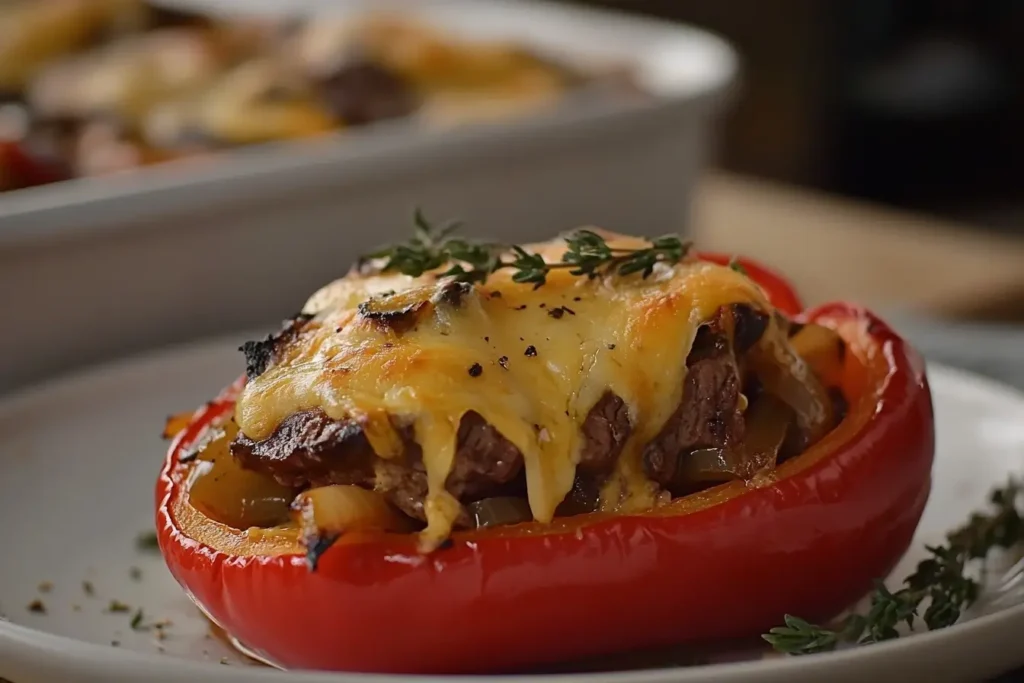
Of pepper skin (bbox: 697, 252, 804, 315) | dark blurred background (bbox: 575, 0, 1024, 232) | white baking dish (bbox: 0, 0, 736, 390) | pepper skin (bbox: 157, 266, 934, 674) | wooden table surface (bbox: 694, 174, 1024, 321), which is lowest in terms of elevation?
dark blurred background (bbox: 575, 0, 1024, 232)

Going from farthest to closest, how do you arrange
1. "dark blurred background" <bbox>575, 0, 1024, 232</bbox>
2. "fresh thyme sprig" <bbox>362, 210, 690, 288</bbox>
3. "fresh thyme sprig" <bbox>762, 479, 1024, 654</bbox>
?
"dark blurred background" <bbox>575, 0, 1024, 232</bbox>, "fresh thyme sprig" <bbox>362, 210, 690, 288</bbox>, "fresh thyme sprig" <bbox>762, 479, 1024, 654</bbox>

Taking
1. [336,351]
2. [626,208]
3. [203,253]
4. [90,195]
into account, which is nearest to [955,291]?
[626,208]

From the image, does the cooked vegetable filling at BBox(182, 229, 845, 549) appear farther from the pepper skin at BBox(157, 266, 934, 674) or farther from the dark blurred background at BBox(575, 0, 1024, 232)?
the dark blurred background at BBox(575, 0, 1024, 232)

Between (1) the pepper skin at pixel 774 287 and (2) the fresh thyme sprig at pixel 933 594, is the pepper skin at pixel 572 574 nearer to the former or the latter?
(2) the fresh thyme sprig at pixel 933 594

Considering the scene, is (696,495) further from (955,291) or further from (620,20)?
(620,20)

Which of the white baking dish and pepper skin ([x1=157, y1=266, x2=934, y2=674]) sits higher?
pepper skin ([x1=157, y1=266, x2=934, y2=674])

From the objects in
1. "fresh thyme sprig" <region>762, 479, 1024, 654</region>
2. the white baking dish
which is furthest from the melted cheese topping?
the white baking dish

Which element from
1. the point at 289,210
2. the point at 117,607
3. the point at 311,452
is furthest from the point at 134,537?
the point at 289,210

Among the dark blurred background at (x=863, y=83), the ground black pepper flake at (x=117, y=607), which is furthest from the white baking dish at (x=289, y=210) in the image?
the dark blurred background at (x=863, y=83)
